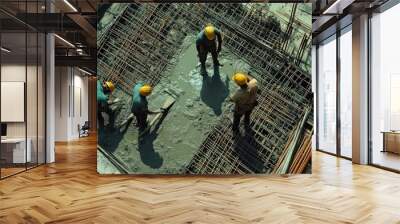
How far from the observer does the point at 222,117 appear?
6.51 m

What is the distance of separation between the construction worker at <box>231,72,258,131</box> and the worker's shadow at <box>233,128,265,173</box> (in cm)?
16

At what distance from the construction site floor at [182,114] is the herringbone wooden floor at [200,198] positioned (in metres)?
0.33

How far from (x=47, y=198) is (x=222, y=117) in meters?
2.99

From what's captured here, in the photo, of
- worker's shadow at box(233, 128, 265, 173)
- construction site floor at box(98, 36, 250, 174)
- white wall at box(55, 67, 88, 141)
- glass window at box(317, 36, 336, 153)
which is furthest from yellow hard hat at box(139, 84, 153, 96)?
white wall at box(55, 67, 88, 141)

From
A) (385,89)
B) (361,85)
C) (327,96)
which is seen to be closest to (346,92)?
(361,85)

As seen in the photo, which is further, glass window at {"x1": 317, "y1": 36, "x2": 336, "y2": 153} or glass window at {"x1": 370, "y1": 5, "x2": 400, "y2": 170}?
glass window at {"x1": 317, "y1": 36, "x2": 336, "y2": 153}

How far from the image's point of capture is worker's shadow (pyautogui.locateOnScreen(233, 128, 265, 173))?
21.1 ft

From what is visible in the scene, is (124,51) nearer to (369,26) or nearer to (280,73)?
(280,73)

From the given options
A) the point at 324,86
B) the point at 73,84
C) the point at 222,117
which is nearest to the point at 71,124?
the point at 73,84

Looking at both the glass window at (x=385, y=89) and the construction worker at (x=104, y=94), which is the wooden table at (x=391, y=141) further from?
the construction worker at (x=104, y=94)

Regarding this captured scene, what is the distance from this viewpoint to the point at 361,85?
8.27 metres

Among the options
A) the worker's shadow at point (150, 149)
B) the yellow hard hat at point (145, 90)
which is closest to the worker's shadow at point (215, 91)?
the worker's shadow at point (150, 149)

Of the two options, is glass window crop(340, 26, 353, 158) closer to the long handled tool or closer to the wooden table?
the wooden table

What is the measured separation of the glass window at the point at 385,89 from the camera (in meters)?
7.26
